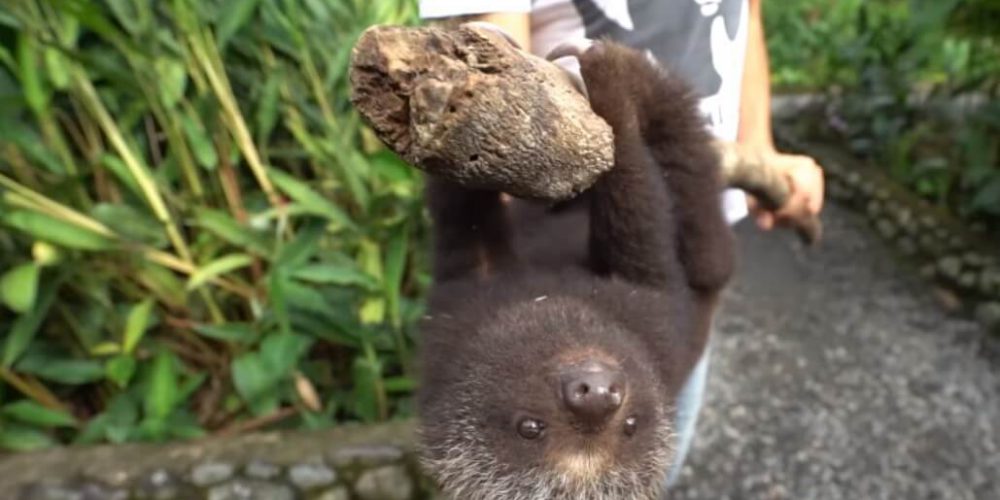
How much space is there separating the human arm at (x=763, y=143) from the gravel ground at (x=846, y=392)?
190cm

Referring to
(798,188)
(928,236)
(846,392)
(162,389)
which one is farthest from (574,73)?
(928,236)

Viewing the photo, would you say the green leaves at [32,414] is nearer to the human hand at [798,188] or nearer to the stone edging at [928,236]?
the human hand at [798,188]

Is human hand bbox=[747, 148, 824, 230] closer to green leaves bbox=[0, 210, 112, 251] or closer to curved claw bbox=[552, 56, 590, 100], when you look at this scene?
curved claw bbox=[552, 56, 590, 100]

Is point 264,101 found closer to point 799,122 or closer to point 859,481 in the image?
point 859,481

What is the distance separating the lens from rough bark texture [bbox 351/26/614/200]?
954 mm

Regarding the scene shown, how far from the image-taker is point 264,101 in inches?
110

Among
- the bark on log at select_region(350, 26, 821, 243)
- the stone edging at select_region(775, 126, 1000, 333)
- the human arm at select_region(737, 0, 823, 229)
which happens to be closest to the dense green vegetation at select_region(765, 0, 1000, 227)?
the stone edging at select_region(775, 126, 1000, 333)

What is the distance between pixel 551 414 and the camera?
130 cm

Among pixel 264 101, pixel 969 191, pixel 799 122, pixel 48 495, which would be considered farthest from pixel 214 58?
pixel 799 122

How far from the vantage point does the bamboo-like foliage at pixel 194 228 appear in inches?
104

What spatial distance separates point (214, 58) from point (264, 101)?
18cm

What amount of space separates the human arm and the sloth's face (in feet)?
2.04

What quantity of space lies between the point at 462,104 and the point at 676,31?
0.82 meters

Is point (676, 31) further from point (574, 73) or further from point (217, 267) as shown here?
point (217, 267)
